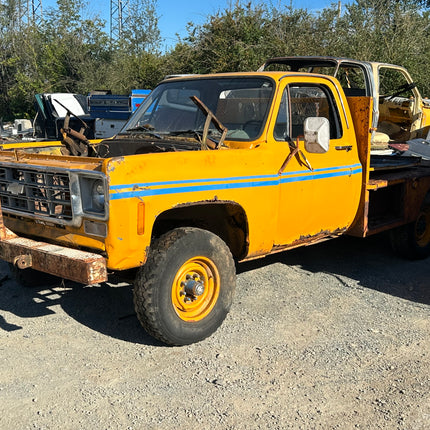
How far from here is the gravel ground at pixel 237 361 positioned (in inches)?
127

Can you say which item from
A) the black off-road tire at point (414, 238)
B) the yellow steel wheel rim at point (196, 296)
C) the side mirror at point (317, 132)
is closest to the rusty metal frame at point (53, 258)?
the yellow steel wheel rim at point (196, 296)

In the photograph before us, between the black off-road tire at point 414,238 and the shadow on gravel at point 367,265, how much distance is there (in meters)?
0.12

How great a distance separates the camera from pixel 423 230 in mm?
6816

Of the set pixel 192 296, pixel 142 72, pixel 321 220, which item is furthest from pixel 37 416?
pixel 142 72

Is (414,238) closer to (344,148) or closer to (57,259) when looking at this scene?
(344,148)

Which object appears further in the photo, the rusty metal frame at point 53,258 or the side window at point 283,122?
the side window at point 283,122

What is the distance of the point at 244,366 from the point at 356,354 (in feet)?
3.00

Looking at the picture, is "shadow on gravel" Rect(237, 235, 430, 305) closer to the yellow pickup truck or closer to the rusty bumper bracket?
the yellow pickup truck

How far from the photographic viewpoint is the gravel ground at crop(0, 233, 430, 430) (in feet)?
10.6

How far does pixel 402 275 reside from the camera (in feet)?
20.0

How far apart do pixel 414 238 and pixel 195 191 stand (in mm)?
3733

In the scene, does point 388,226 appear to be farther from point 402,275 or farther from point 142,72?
point 142,72

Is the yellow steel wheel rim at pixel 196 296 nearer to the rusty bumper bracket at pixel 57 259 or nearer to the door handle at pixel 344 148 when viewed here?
the rusty bumper bracket at pixel 57 259

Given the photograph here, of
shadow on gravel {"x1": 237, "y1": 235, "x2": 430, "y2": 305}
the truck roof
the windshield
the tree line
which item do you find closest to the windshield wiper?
the windshield
